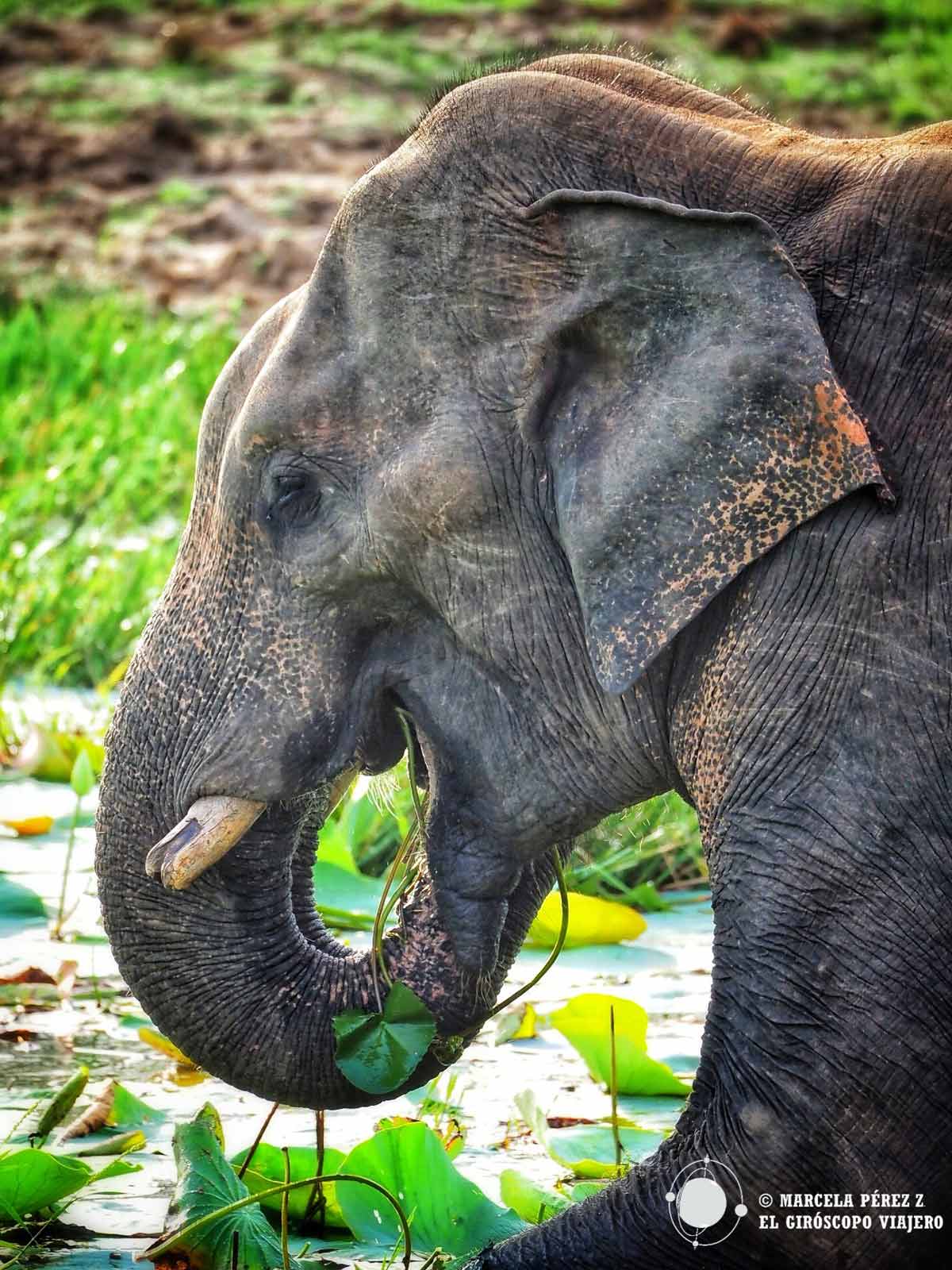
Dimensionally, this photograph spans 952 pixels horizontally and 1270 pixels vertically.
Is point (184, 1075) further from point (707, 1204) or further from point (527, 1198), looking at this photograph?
point (707, 1204)

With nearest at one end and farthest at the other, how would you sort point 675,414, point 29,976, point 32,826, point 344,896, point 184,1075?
point 675,414 → point 184,1075 → point 29,976 → point 344,896 → point 32,826

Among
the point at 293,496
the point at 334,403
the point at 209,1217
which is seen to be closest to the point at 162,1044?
the point at 209,1217

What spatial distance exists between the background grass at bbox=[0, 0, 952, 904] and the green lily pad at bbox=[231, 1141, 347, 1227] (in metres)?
2.92

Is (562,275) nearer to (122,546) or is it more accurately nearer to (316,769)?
(316,769)

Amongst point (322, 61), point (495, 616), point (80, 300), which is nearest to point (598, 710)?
point (495, 616)

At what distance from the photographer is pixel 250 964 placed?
12.4 ft

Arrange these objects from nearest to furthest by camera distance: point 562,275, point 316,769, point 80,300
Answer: point 562,275
point 316,769
point 80,300

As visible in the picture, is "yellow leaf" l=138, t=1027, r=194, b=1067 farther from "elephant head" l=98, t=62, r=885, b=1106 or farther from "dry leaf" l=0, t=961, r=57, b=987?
"elephant head" l=98, t=62, r=885, b=1106

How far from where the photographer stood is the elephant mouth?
360cm

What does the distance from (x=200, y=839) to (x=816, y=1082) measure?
1.08 m

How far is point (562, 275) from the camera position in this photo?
338 cm

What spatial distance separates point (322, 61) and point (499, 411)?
14.1 meters

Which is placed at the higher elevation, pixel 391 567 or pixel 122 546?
pixel 391 567

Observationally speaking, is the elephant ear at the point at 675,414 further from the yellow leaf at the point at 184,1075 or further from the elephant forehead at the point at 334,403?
the yellow leaf at the point at 184,1075
